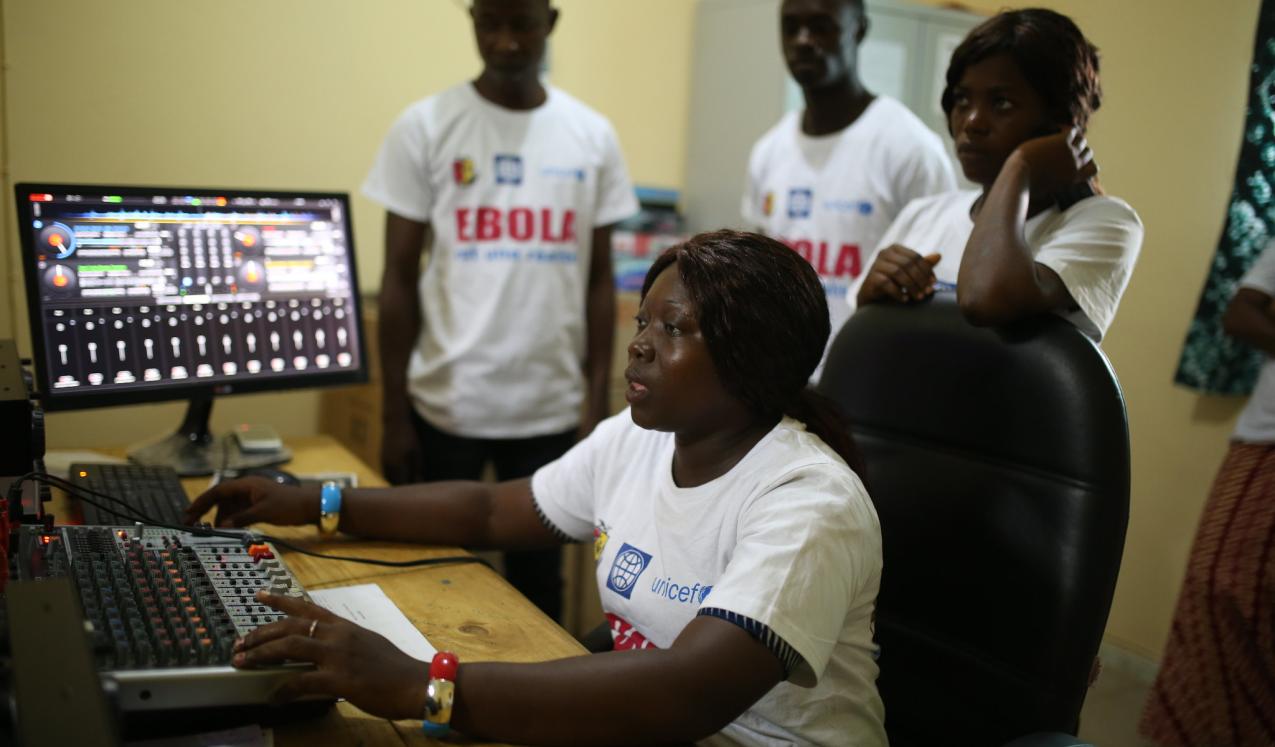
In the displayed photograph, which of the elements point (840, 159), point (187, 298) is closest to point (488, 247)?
point (187, 298)

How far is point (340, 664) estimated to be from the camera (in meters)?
0.87

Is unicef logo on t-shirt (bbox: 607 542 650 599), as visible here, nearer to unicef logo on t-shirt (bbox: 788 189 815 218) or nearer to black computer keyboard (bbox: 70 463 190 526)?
black computer keyboard (bbox: 70 463 190 526)

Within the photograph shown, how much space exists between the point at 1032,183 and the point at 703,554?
2.36 ft

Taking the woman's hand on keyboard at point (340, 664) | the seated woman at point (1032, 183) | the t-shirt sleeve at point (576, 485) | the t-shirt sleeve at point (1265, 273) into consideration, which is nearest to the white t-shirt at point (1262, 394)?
the t-shirt sleeve at point (1265, 273)

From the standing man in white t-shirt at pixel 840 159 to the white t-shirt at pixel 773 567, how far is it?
39.2 inches

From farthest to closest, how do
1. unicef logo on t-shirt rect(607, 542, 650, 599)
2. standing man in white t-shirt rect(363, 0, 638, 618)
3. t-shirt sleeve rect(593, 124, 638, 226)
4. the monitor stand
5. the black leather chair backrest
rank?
1. t-shirt sleeve rect(593, 124, 638, 226)
2. standing man in white t-shirt rect(363, 0, 638, 618)
3. the monitor stand
4. unicef logo on t-shirt rect(607, 542, 650, 599)
5. the black leather chair backrest

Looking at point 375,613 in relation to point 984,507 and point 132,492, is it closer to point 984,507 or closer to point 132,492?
point 132,492

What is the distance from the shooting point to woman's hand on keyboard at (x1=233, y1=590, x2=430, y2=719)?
2.81 ft

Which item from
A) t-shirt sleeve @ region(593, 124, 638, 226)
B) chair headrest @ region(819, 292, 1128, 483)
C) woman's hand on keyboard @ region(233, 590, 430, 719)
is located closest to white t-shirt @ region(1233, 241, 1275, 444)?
chair headrest @ region(819, 292, 1128, 483)

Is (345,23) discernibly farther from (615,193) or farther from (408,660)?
(408,660)

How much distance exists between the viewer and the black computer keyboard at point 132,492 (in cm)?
133

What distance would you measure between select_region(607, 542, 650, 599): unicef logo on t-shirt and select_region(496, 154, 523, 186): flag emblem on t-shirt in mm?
1126

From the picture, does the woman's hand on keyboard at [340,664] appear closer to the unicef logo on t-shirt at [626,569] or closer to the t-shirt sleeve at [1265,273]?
the unicef logo on t-shirt at [626,569]

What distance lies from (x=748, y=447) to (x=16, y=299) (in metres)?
1.96
